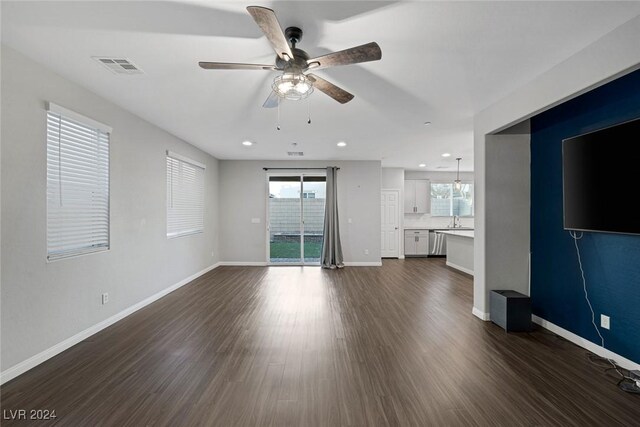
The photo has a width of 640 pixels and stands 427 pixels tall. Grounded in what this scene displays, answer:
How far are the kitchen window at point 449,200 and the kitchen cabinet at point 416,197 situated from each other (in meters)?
0.31

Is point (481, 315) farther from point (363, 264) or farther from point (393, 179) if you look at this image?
point (393, 179)

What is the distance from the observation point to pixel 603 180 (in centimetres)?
232

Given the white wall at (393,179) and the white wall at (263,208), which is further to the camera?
the white wall at (393,179)

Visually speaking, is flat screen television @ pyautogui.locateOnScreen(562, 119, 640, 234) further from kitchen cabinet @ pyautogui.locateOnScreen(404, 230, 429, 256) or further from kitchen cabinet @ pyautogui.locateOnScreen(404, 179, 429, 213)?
kitchen cabinet @ pyautogui.locateOnScreen(404, 179, 429, 213)

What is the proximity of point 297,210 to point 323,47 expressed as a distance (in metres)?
4.95

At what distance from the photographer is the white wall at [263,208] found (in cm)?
682

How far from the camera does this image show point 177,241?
4.80 metres

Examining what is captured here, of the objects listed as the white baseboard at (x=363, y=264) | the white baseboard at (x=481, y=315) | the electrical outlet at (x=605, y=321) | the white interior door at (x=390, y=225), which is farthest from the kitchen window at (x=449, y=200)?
the electrical outlet at (x=605, y=321)

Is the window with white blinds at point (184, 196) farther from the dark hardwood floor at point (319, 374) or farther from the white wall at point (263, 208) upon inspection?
the dark hardwood floor at point (319, 374)

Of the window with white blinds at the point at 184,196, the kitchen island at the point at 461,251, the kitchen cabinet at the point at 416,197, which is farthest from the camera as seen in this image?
the kitchen cabinet at the point at 416,197

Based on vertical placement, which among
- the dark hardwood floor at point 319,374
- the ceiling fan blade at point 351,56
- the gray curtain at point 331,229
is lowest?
the dark hardwood floor at point 319,374

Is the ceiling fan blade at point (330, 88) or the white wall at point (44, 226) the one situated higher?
the ceiling fan blade at point (330, 88)

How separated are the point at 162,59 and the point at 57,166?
1481mm

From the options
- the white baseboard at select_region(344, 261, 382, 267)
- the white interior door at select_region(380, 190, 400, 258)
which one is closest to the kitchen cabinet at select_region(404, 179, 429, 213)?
the white interior door at select_region(380, 190, 400, 258)
